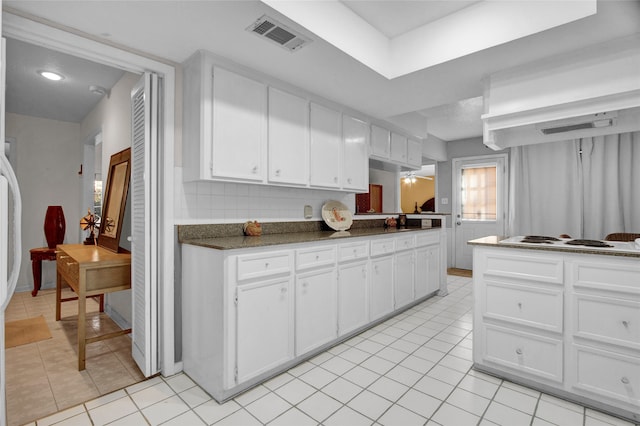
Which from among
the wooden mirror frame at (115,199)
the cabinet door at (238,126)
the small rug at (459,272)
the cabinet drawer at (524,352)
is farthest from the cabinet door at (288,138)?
the small rug at (459,272)

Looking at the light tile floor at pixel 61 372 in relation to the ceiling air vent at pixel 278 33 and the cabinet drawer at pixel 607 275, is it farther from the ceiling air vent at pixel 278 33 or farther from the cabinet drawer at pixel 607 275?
the cabinet drawer at pixel 607 275

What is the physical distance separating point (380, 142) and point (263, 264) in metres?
2.59

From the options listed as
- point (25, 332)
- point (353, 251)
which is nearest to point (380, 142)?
point (353, 251)

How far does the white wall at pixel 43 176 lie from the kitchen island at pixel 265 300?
12.4ft

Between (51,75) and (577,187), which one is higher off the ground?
(51,75)

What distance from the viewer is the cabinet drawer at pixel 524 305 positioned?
6.72ft

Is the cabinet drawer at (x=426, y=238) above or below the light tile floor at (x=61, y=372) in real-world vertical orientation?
above

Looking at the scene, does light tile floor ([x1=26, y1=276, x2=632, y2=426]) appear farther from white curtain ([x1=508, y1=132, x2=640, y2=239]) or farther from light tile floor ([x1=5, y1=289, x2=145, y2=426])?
white curtain ([x1=508, y1=132, x2=640, y2=239])

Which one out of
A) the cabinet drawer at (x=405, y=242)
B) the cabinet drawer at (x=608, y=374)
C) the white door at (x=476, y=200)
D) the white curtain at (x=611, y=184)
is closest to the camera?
the cabinet drawer at (x=608, y=374)

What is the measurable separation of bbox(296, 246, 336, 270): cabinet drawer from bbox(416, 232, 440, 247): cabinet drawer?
1611 millimetres

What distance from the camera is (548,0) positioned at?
6.52 feet

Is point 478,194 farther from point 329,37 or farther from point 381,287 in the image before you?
point 329,37

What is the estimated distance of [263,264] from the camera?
6.96 feet

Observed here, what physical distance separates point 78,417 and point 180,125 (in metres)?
1.97
